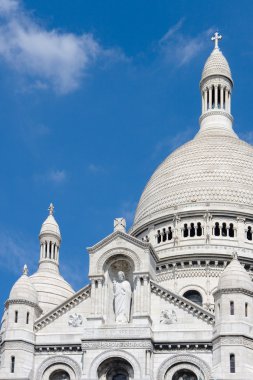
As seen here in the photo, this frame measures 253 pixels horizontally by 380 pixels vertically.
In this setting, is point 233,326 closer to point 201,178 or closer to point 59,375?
point 59,375

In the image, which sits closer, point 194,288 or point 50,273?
point 194,288

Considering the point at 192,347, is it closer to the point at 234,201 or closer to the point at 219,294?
the point at 219,294

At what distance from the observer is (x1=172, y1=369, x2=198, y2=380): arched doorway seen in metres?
67.0

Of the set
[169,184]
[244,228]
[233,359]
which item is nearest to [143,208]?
[169,184]

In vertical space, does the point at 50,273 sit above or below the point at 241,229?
below

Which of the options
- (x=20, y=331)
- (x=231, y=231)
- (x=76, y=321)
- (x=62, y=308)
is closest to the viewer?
(x=20, y=331)

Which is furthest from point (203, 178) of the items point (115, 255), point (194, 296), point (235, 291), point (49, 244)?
point (235, 291)

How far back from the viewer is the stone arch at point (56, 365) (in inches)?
2697

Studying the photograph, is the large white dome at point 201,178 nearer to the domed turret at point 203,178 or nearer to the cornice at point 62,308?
the domed turret at point 203,178

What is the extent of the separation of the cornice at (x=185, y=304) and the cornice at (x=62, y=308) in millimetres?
3964

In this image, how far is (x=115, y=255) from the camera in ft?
233

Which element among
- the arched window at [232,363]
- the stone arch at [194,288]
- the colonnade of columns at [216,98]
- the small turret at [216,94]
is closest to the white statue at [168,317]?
the arched window at [232,363]

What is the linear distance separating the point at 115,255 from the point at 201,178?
23.7 meters

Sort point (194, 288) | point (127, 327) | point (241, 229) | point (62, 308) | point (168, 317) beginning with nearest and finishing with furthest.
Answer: point (127, 327) < point (168, 317) < point (62, 308) < point (194, 288) < point (241, 229)
